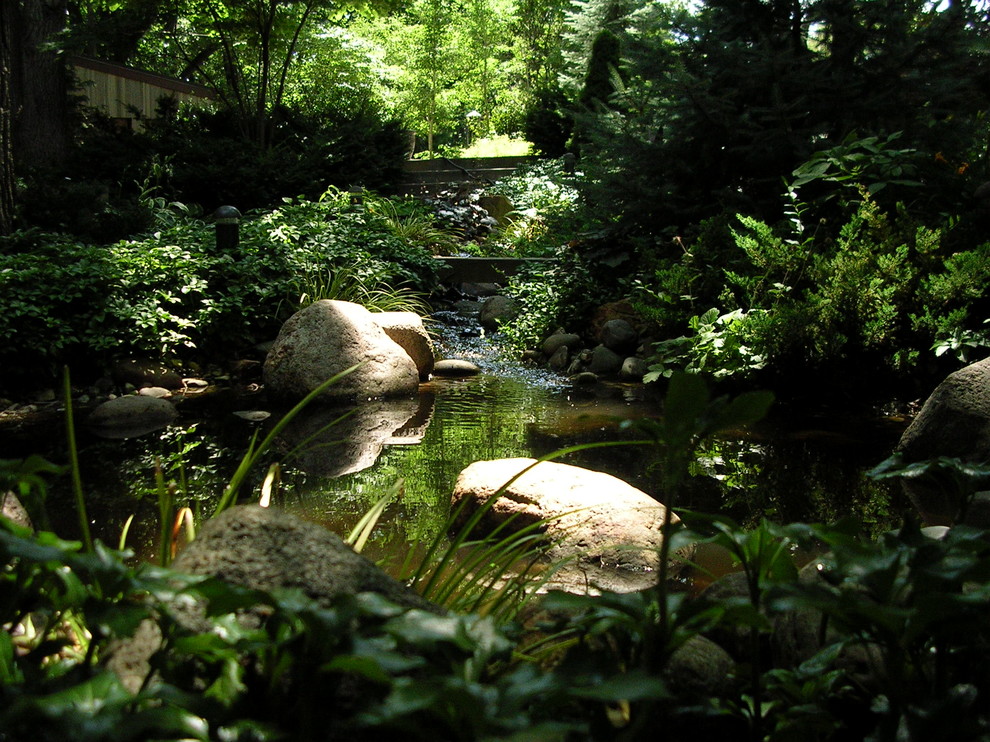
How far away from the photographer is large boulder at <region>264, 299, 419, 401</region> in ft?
20.6

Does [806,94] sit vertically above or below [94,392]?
above

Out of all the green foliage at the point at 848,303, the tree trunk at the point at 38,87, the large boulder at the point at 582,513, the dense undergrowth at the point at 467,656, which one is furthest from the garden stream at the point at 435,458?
the tree trunk at the point at 38,87

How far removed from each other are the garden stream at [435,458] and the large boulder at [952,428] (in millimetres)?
180

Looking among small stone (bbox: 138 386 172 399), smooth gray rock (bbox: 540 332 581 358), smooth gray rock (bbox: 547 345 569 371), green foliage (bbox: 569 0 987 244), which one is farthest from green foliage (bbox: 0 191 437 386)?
green foliage (bbox: 569 0 987 244)

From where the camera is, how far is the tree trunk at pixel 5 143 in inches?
290

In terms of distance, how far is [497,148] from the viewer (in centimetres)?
2555

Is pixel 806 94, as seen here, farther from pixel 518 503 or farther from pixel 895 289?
pixel 518 503

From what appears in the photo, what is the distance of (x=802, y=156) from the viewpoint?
6895 millimetres

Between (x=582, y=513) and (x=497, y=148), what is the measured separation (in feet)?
77.5

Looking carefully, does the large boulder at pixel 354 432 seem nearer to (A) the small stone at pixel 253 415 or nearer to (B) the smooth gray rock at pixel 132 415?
(A) the small stone at pixel 253 415

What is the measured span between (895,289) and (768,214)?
7.15 ft

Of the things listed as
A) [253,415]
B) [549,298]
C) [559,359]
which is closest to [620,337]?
[559,359]

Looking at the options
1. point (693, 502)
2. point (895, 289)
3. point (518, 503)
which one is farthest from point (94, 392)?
point (895, 289)

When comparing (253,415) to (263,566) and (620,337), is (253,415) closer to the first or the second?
(620,337)
